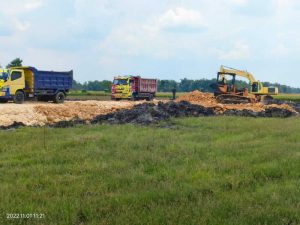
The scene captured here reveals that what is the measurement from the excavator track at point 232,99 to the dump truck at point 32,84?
12112 mm

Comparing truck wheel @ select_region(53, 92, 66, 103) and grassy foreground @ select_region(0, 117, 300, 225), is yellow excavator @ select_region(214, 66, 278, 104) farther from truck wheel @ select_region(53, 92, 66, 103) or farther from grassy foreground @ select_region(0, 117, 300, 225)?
grassy foreground @ select_region(0, 117, 300, 225)

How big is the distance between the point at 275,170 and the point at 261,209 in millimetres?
2627

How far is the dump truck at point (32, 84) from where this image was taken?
30203mm

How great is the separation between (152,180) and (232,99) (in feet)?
96.5

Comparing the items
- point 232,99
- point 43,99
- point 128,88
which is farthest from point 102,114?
point 128,88

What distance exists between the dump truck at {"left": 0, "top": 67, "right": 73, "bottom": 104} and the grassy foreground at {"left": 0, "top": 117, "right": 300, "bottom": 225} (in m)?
17.4

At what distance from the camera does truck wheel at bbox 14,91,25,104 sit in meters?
30.8

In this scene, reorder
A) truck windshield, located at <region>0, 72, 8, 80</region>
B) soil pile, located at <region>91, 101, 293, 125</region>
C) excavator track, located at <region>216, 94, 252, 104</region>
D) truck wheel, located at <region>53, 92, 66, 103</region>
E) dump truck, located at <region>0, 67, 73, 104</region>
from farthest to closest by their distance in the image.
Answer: excavator track, located at <region>216, 94, 252, 104</region> < truck wheel, located at <region>53, 92, 66, 103</region> < dump truck, located at <region>0, 67, 73, 104</region> < truck windshield, located at <region>0, 72, 8, 80</region> < soil pile, located at <region>91, 101, 293, 125</region>

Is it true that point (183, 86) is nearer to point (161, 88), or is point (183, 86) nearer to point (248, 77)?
point (161, 88)

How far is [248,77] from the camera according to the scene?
39.8 metres

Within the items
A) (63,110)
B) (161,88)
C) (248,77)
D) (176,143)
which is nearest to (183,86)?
(161,88)

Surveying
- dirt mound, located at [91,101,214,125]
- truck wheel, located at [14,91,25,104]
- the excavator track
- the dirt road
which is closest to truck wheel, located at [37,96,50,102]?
truck wheel, located at [14,91,25,104]
